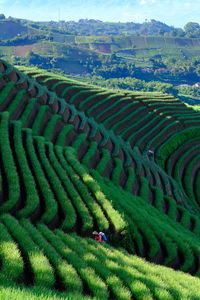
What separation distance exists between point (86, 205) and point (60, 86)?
41.2 m

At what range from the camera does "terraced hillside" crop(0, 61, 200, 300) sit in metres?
11.4

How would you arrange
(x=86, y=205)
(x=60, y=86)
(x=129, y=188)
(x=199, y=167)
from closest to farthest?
(x=86, y=205) < (x=129, y=188) < (x=199, y=167) < (x=60, y=86)

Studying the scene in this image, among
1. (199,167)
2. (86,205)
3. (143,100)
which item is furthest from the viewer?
(143,100)

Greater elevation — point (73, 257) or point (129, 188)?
point (73, 257)

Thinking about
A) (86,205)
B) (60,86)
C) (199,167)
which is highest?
(60,86)

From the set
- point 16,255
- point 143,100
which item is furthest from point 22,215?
point 143,100

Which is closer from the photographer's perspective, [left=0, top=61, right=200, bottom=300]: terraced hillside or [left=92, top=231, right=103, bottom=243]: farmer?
[left=0, top=61, right=200, bottom=300]: terraced hillside

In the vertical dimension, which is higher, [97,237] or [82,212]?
[82,212]

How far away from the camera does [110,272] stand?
12.4 meters

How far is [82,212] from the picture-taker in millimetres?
19500

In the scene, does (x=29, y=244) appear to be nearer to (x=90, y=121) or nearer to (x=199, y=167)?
(x=90, y=121)

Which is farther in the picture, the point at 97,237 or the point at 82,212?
the point at 82,212

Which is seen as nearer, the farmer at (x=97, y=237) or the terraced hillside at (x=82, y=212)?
the terraced hillside at (x=82, y=212)

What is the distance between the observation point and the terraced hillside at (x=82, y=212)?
37.3ft
